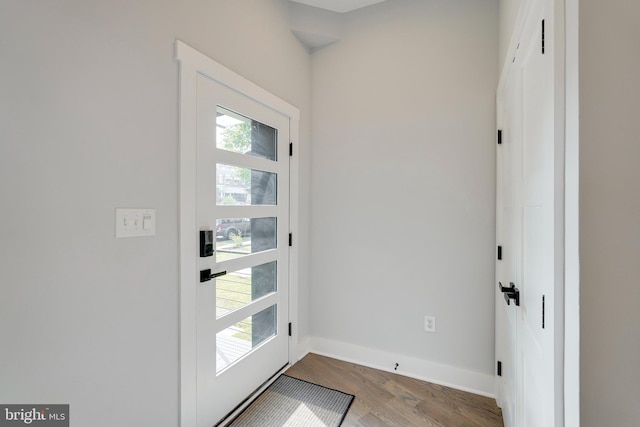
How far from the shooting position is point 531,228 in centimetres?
105

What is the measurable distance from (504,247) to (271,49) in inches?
83.0

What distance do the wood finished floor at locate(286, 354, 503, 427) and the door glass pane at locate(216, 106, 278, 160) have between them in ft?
5.78

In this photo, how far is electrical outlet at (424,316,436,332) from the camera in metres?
2.18

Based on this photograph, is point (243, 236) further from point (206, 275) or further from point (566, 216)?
point (566, 216)

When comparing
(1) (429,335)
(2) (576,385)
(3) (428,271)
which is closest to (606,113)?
(2) (576,385)

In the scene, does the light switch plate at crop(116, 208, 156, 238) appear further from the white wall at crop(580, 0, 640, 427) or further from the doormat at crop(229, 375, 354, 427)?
the white wall at crop(580, 0, 640, 427)

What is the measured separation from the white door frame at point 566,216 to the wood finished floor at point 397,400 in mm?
1340

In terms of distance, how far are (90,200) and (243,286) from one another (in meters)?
1.06

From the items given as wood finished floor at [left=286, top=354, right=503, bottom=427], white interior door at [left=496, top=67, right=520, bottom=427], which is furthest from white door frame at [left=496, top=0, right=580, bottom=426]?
wood finished floor at [left=286, top=354, right=503, bottom=427]

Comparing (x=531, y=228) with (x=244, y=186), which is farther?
(x=244, y=186)

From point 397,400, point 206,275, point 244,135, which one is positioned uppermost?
point 244,135

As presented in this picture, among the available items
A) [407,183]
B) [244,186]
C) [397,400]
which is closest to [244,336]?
[244,186]
